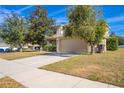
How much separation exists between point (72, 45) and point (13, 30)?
1051 centimetres

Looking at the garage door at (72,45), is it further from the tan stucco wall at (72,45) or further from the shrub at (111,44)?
the shrub at (111,44)

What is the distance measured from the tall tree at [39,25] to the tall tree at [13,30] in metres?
1.31

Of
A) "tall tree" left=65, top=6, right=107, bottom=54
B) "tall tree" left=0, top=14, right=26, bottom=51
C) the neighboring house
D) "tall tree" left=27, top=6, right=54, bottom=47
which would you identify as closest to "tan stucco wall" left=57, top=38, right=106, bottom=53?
the neighboring house

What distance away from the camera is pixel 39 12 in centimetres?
2919

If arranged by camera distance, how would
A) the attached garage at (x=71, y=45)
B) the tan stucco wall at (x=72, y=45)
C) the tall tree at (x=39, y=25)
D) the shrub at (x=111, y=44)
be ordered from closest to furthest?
the tan stucco wall at (x=72, y=45) → the attached garage at (x=71, y=45) → the shrub at (x=111, y=44) → the tall tree at (x=39, y=25)

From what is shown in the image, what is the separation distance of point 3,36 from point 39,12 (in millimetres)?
7172

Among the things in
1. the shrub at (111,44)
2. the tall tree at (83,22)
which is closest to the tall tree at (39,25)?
the shrub at (111,44)

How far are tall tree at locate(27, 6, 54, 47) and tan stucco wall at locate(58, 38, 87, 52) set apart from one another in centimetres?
459

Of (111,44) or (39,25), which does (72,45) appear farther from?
(39,25)

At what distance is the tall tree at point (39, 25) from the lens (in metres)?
28.6

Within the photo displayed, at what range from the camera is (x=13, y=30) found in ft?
92.7

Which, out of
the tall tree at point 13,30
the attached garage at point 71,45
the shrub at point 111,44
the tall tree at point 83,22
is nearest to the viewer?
the tall tree at point 83,22
